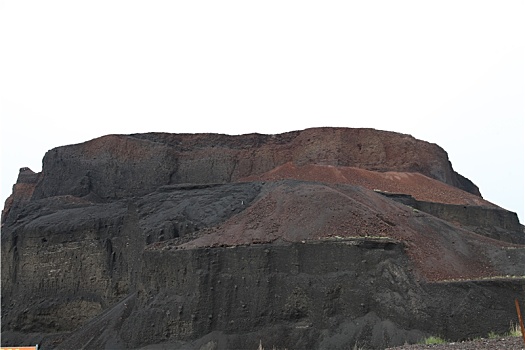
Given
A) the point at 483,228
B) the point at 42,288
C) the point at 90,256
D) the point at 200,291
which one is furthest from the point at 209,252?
the point at 483,228

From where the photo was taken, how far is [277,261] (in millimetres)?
21812

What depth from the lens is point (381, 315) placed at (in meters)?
19.1

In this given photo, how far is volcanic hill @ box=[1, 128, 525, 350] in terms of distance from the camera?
19359mm

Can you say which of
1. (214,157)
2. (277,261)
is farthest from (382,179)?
(277,261)

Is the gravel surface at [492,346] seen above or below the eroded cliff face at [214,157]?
below

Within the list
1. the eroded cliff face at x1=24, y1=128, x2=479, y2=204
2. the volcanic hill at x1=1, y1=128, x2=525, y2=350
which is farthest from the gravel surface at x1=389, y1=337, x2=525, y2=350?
the eroded cliff face at x1=24, y1=128, x2=479, y2=204

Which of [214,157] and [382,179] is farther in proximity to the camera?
[214,157]

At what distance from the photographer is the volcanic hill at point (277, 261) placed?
19.4 m

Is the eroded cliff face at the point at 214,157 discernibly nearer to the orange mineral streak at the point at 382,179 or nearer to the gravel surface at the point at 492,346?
the orange mineral streak at the point at 382,179

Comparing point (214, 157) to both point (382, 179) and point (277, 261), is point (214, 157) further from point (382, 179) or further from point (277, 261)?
point (277, 261)

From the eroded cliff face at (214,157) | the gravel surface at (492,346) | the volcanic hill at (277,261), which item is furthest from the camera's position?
the eroded cliff face at (214,157)

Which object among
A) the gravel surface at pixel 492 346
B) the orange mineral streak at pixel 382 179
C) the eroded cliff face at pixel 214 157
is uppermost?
the eroded cliff face at pixel 214 157

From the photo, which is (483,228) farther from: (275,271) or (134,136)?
(134,136)

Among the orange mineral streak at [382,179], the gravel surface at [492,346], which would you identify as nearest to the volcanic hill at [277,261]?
the orange mineral streak at [382,179]
